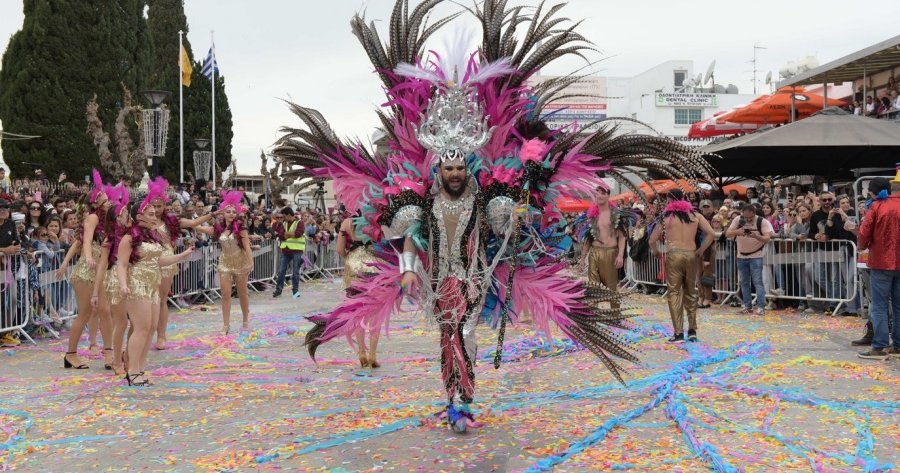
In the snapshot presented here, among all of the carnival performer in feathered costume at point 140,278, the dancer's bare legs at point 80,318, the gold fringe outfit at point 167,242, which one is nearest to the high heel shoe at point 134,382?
the carnival performer in feathered costume at point 140,278

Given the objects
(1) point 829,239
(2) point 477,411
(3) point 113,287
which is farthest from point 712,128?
(3) point 113,287

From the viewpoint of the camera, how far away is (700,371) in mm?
8008

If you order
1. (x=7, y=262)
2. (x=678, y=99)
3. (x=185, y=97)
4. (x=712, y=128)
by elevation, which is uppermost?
(x=678, y=99)

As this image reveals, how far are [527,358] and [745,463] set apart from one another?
413 cm

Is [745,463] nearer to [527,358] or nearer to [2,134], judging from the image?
[527,358]

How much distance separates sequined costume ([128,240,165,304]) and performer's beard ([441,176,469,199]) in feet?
10.8

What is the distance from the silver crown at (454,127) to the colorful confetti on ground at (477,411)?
1918 mm

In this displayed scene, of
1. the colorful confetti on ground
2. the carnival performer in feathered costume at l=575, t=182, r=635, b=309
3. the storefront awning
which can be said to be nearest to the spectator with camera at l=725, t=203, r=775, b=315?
the carnival performer in feathered costume at l=575, t=182, r=635, b=309

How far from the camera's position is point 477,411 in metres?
6.46

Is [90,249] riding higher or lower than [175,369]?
higher

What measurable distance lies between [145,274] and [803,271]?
9.99 m

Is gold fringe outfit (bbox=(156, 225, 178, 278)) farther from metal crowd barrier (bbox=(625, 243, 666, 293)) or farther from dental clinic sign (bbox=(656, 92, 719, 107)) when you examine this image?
dental clinic sign (bbox=(656, 92, 719, 107))

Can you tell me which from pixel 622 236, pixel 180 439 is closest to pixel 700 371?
pixel 622 236

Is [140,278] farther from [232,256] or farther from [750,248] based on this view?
[750,248]
